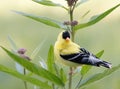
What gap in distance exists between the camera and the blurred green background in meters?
5.25

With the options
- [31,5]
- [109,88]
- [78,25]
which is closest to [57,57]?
[78,25]

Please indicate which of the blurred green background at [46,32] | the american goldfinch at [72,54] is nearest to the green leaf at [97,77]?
the american goldfinch at [72,54]

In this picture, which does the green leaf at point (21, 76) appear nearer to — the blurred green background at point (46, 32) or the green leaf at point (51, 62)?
the green leaf at point (51, 62)

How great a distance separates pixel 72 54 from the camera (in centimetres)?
144

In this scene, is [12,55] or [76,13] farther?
[76,13]

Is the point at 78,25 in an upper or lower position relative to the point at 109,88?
upper

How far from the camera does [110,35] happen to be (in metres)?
6.09

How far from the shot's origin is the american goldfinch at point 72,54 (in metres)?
1.39

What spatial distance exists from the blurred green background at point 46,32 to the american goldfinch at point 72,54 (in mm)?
3047

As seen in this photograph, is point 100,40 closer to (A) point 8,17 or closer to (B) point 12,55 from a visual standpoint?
(A) point 8,17

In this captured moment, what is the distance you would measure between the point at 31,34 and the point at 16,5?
1002 millimetres

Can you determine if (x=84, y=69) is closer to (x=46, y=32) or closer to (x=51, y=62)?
(x=51, y=62)

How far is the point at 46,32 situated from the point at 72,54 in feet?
16.1

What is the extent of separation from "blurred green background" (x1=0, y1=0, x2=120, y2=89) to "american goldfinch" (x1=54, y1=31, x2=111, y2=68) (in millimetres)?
3047
